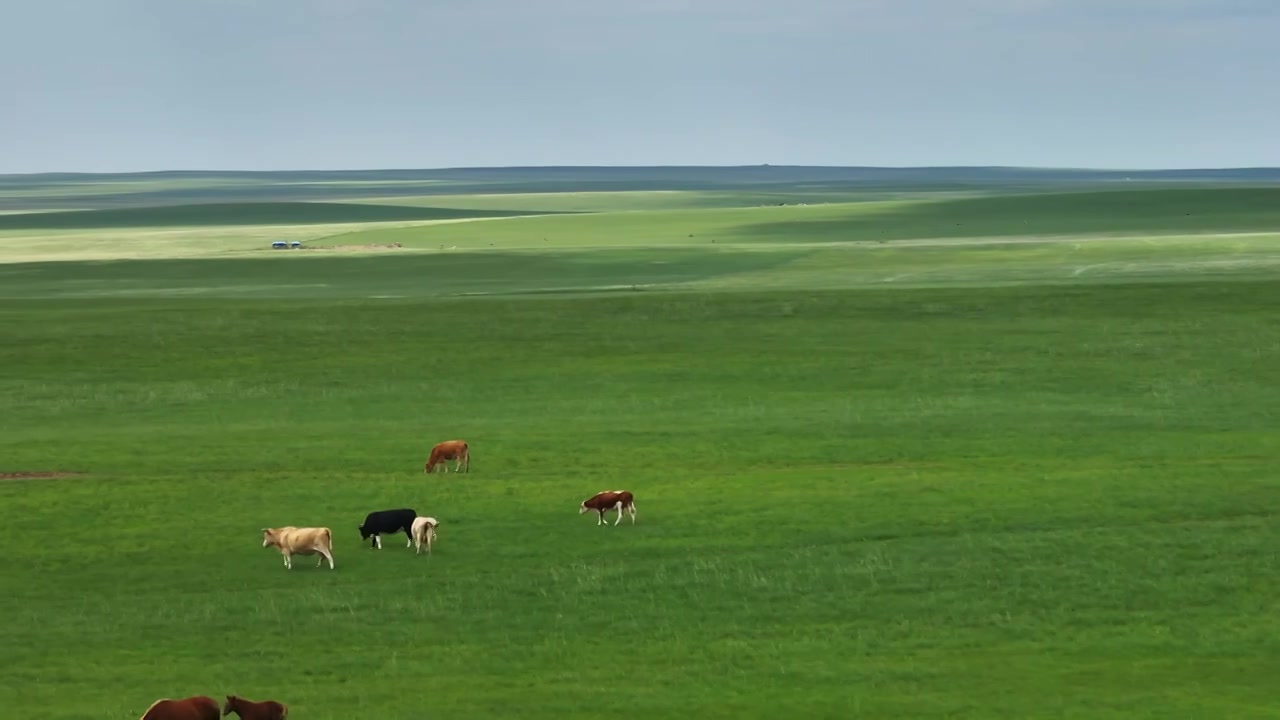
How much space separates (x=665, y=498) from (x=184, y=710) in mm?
16707

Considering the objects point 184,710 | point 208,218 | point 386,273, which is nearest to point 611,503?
point 184,710

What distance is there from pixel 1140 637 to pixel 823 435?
19.6m

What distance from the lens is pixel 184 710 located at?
65.4 ft

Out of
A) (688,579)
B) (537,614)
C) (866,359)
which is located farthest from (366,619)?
(866,359)

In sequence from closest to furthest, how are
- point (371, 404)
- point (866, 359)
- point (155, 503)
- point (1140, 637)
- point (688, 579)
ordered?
point (1140, 637), point (688, 579), point (155, 503), point (371, 404), point (866, 359)

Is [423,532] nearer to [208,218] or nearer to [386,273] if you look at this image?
[386,273]

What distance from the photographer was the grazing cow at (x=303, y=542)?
96.6ft

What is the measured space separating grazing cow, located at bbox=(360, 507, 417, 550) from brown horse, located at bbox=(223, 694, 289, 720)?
34.0 ft

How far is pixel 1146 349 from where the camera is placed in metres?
60.4

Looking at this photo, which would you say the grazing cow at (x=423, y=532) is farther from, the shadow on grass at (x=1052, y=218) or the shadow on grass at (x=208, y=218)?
the shadow on grass at (x=208, y=218)

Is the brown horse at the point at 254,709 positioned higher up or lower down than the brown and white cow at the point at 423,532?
lower down

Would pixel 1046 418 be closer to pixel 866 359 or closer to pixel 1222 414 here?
pixel 1222 414

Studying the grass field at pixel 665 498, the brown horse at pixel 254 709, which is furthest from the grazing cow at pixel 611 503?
the brown horse at pixel 254 709

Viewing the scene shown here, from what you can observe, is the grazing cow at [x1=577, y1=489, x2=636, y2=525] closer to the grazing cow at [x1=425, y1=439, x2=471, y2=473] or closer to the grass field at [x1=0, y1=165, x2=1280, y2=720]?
the grass field at [x1=0, y1=165, x2=1280, y2=720]
